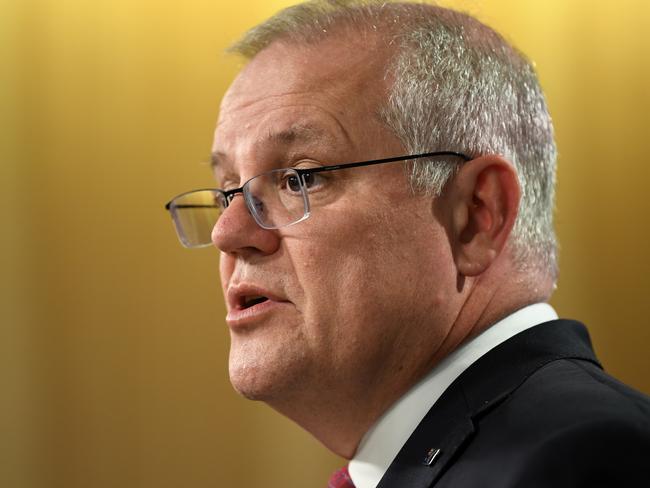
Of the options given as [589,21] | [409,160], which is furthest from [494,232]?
[589,21]

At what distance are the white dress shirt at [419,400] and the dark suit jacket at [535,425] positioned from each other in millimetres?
30

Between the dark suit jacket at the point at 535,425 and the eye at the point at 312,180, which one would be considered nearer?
the dark suit jacket at the point at 535,425

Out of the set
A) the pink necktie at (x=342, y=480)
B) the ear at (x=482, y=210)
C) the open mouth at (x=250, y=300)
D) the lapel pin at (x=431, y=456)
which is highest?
the ear at (x=482, y=210)

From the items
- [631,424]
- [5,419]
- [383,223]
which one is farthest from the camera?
[5,419]

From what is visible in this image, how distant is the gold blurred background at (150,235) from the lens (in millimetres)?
2012

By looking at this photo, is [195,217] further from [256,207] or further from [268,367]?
[268,367]

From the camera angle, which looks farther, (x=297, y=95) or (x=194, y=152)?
(x=194, y=152)

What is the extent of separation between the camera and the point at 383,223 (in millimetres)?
1219

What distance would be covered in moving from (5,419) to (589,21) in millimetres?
1753

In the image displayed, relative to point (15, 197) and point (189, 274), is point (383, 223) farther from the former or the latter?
point (15, 197)

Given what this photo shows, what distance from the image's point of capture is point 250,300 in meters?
1.29

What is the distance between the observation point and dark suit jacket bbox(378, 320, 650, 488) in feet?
2.90

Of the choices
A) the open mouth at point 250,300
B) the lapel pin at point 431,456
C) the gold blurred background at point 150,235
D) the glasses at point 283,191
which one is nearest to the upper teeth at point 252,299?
the open mouth at point 250,300

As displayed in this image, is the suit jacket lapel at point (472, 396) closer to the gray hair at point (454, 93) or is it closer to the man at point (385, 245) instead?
the man at point (385, 245)
